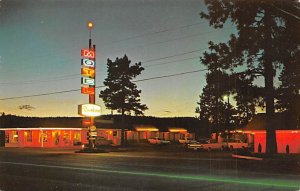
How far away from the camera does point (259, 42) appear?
31422 mm

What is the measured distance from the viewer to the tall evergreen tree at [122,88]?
A: 209 feet

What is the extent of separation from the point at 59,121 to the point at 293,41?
149 feet

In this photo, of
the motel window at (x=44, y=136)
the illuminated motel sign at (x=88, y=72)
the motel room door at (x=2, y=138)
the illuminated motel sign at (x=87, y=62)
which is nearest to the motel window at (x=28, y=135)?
the motel window at (x=44, y=136)

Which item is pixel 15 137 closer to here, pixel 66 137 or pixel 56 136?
pixel 56 136

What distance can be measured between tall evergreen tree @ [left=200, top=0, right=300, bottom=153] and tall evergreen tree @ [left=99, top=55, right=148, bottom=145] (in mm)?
30381

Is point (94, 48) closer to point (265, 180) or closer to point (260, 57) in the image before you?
point (260, 57)

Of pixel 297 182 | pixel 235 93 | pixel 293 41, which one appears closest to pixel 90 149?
pixel 235 93

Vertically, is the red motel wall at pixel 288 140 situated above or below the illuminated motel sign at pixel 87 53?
below

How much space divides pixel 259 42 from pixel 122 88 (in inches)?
1377

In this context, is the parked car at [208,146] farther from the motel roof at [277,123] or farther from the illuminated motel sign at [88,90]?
the illuminated motel sign at [88,90]

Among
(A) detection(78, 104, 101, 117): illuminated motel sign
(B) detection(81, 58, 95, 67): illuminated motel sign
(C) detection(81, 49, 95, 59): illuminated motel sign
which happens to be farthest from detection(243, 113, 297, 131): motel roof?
(C) detection(81, 49, 95, 59): illuminated motel sign

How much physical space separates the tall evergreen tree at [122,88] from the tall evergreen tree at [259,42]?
30381mm

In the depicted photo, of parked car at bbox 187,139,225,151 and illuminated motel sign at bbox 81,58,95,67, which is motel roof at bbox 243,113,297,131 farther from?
illuminated motel sign at bbox 81,58,95,67

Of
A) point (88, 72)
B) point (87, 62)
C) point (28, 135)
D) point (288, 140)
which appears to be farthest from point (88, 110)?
point (28, 135)
